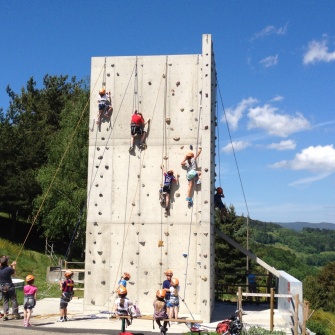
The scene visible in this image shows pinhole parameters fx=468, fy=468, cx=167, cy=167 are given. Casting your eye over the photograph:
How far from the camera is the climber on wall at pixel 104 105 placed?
45.4 feet

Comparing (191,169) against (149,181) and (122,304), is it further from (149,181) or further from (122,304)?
(122,304)

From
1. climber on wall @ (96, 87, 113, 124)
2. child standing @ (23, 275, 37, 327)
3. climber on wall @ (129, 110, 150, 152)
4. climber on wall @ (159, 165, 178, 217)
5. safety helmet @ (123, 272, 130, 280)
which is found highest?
climber on wall @ (96, 87, 113, 124)

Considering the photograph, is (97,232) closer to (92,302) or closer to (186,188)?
(92,302)

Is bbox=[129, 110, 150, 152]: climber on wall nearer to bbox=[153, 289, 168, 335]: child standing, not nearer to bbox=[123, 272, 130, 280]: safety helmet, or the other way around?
bbox=[123, 272, 130, 280]: safety helmet

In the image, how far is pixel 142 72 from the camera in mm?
13930

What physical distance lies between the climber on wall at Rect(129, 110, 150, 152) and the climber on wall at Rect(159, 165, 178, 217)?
47.5 inches

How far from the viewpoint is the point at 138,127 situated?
13.5m

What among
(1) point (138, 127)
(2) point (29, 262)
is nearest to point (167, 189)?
(1) point (138, 127)

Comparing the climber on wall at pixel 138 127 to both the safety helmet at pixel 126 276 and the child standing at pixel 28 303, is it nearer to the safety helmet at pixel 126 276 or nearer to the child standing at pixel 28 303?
the safety helmet at pixel 126 276

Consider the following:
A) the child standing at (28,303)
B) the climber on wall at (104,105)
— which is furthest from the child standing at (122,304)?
the climber on wall at (104,105)

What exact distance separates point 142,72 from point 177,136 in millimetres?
2208

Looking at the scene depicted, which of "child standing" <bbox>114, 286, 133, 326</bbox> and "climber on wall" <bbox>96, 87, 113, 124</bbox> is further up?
"climber on wall" <bbox>96, 87, 113, 124</bbox>

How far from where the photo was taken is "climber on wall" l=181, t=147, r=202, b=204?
1314 centimetres

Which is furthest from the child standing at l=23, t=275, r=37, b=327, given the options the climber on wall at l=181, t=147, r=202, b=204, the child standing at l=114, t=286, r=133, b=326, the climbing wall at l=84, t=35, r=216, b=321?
the climber on wall at l=181, t=147, r=202, b=204
